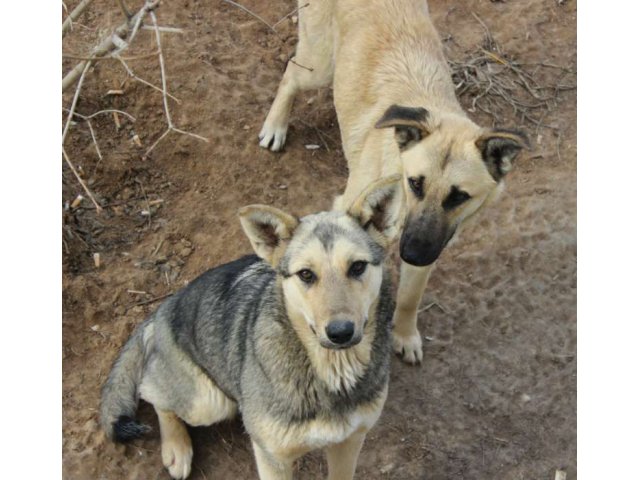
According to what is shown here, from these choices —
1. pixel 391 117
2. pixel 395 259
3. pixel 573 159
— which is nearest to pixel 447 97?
pixel 391 117

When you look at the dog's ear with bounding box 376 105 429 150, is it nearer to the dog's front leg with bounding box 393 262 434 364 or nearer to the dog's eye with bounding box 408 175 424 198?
the dog's eye with bounding box 408 175 424 198

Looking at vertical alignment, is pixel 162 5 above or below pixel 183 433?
above

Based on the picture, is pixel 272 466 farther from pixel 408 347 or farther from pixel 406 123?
pixel 406 123

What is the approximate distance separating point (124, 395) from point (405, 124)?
9.00 feet

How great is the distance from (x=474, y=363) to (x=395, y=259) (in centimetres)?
125

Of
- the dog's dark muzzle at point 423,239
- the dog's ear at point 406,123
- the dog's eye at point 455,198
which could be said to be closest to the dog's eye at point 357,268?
the dog's dark muzzle at point 423,239

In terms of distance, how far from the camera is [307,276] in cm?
367

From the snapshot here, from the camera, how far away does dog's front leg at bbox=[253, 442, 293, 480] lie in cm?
402

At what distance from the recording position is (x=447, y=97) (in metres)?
5.85

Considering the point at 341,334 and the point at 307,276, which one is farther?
the point at 307,276

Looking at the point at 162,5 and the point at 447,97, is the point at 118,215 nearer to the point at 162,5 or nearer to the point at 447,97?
the point at 162,5

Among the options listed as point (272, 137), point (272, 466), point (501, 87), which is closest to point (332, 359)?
point (272, 466)

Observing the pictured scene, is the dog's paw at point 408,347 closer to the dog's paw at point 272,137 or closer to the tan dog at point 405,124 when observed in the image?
the tan dog at point 405,124

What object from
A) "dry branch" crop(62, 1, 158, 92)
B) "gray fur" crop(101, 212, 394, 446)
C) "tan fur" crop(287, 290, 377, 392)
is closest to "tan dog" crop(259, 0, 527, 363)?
"gray fur" crop(101, 212, 394, 446)
